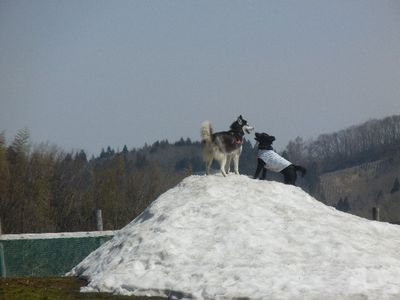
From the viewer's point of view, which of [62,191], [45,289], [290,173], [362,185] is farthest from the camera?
[362,185]

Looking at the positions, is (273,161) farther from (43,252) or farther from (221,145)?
(43,252)

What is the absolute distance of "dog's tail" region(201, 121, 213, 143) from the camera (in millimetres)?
15034

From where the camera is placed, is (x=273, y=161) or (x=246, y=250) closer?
(x=246, y=250)

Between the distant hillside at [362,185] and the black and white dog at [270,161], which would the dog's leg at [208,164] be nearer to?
the black and white dog at [270,161]

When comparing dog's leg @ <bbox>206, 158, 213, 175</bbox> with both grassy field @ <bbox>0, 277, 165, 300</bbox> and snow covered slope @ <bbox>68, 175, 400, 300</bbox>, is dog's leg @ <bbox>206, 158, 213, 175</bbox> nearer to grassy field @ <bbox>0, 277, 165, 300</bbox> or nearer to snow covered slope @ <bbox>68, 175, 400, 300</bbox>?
snow covered slope @ <bbox>68, 175, 400, 300</bbox>

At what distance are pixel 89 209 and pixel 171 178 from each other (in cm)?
1565

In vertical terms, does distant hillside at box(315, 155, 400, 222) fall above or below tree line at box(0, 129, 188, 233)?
above

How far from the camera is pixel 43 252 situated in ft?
51.9

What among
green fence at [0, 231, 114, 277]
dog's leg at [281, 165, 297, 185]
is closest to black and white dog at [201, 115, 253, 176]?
dog's leg at [281, 165, 297, 185]

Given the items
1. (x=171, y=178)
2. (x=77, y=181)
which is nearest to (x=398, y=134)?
(x=171, y=178)

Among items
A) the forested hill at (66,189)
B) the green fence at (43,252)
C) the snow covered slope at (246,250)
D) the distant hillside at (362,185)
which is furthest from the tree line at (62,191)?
the distant hillside at (362,185)

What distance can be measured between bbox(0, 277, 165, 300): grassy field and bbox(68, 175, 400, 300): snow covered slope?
316 millimetres

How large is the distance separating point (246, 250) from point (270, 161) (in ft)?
16.7

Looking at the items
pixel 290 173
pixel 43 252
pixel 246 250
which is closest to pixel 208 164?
pixel 290 173
